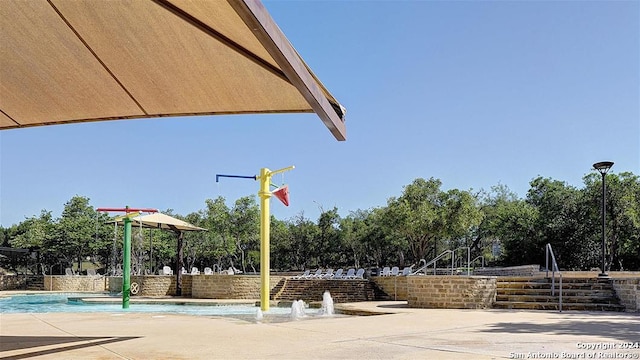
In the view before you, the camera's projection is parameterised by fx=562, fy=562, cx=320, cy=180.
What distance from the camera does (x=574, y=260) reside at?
29656 millimetres

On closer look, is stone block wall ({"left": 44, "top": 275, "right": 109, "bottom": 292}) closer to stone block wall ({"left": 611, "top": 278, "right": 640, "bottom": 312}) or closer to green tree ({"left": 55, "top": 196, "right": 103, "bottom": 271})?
green tree ({"left": 55, "top": 196, "right": 103, "bottom": 271})

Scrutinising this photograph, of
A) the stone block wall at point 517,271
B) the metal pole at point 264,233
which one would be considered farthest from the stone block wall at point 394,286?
the stone block wall at point 517,271

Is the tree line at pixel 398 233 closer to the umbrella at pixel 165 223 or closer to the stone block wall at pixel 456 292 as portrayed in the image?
the umbrella at pixel 165 223

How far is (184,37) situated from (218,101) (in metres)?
1.04

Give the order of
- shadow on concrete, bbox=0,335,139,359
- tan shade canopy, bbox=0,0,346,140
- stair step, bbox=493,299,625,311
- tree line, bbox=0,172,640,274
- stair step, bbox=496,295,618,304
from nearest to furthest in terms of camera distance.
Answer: tan shade canopy, bbox=0,0,346,140, shadow on concrete, bbox=0,335,139,359, stair step, bbox=493,299,625,311, stair step, bbox=496,295,618,304, tree line, bbox=0,172,640,274

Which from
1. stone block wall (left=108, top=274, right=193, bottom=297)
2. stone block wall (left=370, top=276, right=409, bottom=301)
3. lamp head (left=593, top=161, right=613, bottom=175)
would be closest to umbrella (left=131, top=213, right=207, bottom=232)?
stone block wall (left=108, top=274, right=193, bottom=297)

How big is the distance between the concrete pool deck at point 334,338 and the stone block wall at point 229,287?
924 cm

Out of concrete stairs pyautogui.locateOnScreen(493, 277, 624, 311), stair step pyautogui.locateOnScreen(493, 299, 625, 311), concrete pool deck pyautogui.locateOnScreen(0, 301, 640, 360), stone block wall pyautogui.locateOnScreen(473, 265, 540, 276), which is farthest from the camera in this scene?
stone block wall pyautogui.locateOnScreen(473, 265, 540, 276)

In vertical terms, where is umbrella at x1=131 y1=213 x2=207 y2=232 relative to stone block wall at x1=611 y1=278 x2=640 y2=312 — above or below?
above

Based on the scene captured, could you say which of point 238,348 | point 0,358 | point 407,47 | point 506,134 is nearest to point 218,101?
point 238,348

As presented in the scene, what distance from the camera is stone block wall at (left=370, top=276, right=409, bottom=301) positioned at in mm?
16531

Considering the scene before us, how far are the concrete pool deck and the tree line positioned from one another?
16.1 metres

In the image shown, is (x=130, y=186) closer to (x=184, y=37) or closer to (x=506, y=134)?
(x=506, y=134)

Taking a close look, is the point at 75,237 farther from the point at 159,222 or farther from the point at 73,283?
the point at 159,222
